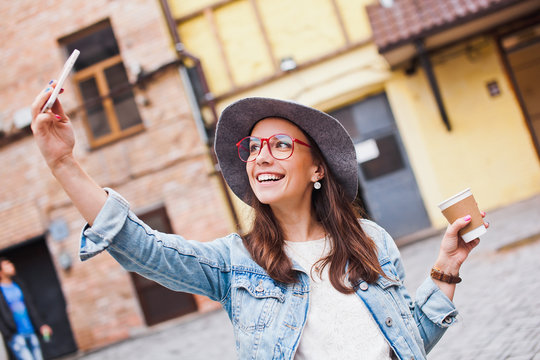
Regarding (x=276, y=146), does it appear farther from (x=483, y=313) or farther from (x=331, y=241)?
(x=483, y=313)

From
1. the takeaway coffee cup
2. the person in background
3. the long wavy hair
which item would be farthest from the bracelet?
the person in background

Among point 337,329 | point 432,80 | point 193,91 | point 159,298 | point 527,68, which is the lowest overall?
point 159,298

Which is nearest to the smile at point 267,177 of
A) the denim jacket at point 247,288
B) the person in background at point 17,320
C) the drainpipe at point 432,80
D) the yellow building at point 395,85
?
the denim jacket at point 247,288

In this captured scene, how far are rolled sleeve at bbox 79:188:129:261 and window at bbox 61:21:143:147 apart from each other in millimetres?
9202

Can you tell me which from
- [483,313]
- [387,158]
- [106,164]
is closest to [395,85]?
[387,158]

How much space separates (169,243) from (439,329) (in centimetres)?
113

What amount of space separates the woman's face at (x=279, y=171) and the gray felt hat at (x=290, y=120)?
0.14ft

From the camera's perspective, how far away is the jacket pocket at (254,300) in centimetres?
168

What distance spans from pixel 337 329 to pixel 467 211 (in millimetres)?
685

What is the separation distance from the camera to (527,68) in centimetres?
1033

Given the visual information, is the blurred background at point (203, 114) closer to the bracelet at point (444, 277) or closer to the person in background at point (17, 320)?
the person in background at point (17, 320)

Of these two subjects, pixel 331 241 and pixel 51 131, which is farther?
pixel 331 241

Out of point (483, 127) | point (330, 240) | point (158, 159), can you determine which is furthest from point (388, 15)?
point (330, 240)

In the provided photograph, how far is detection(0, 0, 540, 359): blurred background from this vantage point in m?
9.95
